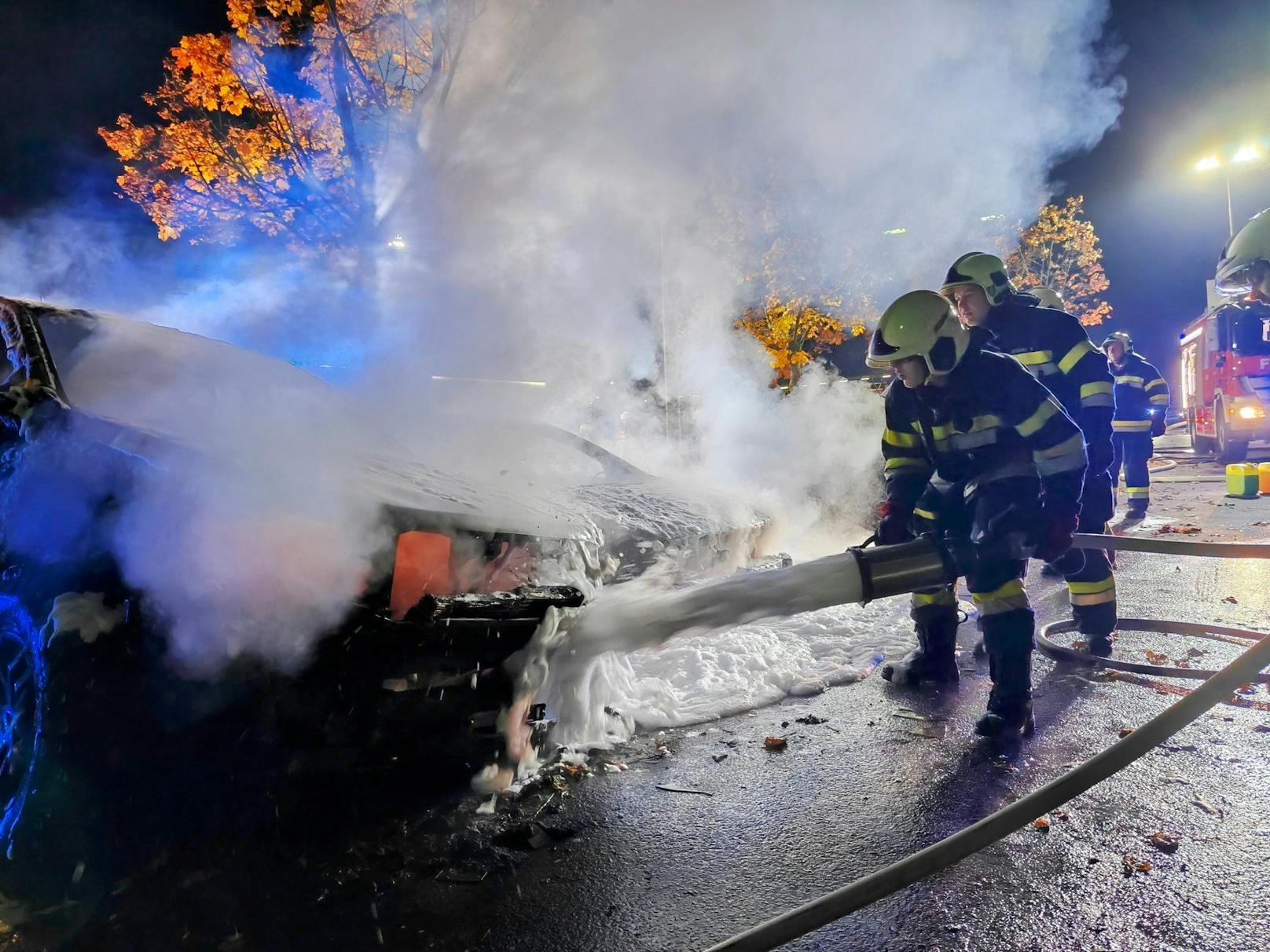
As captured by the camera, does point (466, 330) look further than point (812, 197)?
No

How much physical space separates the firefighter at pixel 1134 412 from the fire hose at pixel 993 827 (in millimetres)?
7230

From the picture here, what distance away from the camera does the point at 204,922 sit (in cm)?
181

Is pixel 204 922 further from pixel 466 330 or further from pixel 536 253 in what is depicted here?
pixel 536 253

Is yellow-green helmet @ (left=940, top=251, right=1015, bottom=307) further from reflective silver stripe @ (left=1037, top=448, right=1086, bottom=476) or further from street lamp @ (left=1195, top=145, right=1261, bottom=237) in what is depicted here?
street lamp @ (left=1195, top=145, right=1261, bottom=237)

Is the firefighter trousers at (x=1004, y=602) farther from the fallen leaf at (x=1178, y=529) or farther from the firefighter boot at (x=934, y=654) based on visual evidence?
the fallen leaf at (x=1178, y=529)

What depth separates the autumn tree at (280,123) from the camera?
1191 centimetres

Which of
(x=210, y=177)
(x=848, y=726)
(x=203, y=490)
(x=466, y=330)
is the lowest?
(x=848, y=726)

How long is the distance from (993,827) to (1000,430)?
5.92ft

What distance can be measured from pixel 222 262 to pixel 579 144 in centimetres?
1013

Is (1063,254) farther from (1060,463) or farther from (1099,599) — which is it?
(1060,463)

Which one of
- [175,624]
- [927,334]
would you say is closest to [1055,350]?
[927,334]

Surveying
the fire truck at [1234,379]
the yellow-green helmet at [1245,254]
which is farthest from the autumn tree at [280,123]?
the fire truck at [1234,379]

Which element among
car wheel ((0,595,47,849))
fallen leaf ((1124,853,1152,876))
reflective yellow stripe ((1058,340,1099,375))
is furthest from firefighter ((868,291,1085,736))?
car wheel ((0,595,47,849))

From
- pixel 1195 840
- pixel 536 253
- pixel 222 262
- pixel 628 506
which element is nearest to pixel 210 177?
pixel 222 262
